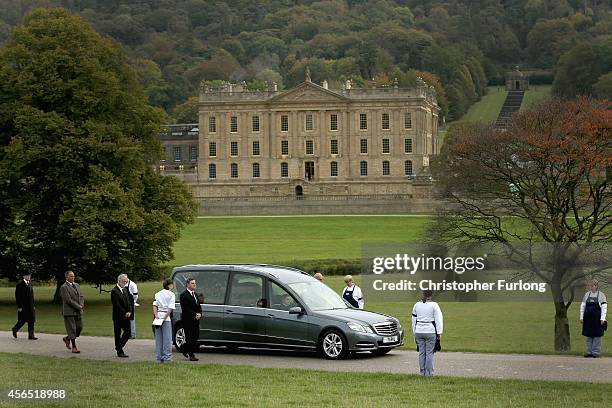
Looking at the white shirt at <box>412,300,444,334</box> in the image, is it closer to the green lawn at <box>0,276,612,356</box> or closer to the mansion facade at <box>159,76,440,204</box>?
the green lawn at <box>0,276,612,356</box>

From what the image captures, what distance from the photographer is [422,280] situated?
30516 mm

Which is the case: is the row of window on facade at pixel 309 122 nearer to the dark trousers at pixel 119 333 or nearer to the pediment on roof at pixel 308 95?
the pediment on roof at pixel 308 95

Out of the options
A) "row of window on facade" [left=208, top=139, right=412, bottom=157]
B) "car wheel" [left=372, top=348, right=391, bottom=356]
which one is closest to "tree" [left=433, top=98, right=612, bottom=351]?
"car wheel" [left=372, top=348, right=391, bottom=356]

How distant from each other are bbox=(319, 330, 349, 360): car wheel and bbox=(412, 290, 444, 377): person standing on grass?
8.24ft

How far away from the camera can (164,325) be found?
22141 mm

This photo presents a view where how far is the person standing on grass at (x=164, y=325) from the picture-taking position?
22.1 metres

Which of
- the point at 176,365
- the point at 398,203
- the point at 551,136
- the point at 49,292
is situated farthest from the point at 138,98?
the point at 398,203

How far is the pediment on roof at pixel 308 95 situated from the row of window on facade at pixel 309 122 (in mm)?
1627

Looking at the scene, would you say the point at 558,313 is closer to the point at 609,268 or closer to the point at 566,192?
the point at 609,268

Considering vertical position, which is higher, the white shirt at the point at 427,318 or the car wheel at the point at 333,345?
the white shirt at the point at 427,318

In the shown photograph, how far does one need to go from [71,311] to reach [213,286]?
9.17ft

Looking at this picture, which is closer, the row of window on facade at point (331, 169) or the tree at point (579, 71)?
the row of window on facade at point (331, 169)

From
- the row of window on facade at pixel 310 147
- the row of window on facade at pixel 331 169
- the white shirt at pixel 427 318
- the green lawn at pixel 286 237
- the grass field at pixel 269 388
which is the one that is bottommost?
the grass field at pixel 269 388

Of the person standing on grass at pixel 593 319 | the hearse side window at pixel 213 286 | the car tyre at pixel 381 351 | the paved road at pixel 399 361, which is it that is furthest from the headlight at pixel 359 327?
the person standing on grass at pixel 593 319
